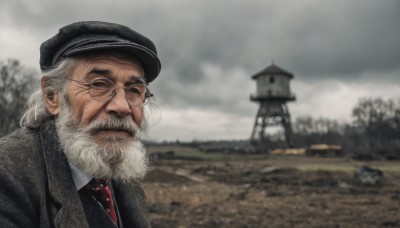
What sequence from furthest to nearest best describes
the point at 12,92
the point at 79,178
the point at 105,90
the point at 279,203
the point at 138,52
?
the point at 12,92 → the point at 279,203 → the point at 138,52 → the point at 105,90 → the point at 79,178

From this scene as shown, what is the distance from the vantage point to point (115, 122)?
7.27ft

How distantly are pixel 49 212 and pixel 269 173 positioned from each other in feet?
69.0

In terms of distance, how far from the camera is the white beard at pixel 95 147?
2158mm

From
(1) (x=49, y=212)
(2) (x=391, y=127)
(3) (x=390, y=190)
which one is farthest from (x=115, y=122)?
(2) (x=391, y=127)

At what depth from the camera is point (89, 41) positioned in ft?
7.12

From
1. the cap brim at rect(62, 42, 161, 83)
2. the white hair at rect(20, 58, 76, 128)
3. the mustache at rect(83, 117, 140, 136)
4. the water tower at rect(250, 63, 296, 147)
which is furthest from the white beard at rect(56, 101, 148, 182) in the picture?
the water tower at rect(250, 63, 296, 147)

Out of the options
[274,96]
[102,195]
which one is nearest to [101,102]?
[102,195]

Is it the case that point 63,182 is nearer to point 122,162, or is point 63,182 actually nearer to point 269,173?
point 122,162

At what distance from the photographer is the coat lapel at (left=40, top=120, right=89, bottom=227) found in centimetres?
183

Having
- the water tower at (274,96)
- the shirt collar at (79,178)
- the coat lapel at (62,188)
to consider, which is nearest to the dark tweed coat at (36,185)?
the coat lapel at (62,188)

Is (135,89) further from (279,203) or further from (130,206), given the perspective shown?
(279,203)

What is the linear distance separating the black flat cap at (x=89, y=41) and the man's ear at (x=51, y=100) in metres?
0.12

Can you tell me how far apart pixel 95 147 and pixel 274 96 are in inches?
1703

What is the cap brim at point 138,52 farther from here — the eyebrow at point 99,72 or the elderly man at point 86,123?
the eyebrow at point 99,72
